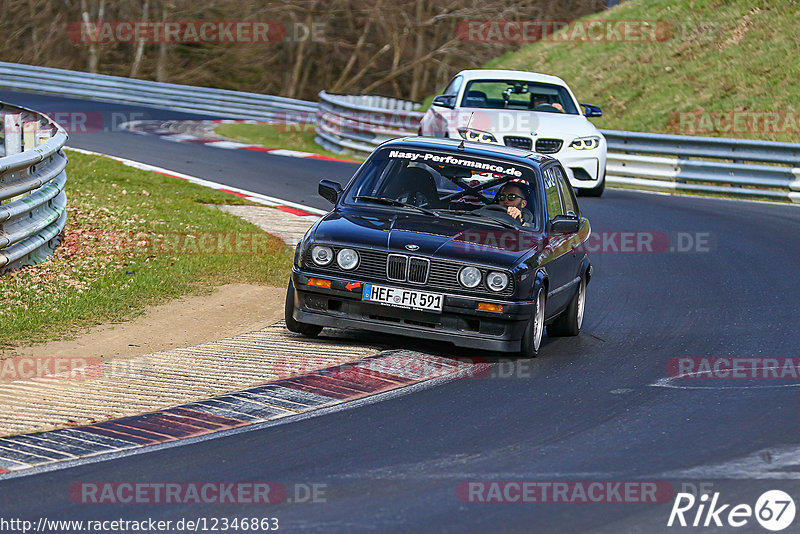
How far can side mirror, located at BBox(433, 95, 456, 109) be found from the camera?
17703mm

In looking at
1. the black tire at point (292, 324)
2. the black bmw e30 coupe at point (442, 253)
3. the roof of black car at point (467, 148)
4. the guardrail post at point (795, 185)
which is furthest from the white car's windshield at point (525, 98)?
the black tire at point (292, 324)

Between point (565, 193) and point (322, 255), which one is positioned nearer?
point (322, 255)

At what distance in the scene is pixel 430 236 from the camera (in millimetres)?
8734

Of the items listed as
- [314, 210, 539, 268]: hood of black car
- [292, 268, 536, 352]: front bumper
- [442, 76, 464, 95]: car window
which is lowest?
[292, 268, 536, 352]: front bumper

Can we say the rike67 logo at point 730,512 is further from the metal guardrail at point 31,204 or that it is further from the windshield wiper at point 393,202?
the metal guardrail at point 31,204

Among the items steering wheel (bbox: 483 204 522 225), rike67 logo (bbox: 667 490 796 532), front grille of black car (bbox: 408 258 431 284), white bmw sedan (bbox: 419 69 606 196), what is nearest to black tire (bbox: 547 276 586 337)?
steering wheel (bbox: 483 204 522 225)

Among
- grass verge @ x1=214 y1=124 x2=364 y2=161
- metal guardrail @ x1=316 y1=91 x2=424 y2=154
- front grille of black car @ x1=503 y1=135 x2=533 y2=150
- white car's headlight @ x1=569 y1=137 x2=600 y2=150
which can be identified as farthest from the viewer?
grass verge @ x1=214 y1=124 x2=364 y2=161

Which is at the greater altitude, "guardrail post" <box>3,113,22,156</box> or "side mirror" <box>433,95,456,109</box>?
"side mirror" <box>433,95,456,109</box>

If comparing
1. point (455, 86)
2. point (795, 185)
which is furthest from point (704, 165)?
point (455, 86)

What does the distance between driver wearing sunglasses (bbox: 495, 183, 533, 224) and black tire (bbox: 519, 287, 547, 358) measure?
0.76m

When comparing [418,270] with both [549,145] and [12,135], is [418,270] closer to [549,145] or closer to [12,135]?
[12,135]

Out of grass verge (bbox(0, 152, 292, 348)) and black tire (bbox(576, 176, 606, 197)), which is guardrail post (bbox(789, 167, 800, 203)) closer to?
black tire (bbox(576, 176, 606, 197))

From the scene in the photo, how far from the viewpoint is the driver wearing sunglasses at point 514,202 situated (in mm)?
9383

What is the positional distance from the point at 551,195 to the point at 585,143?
26.6ft
